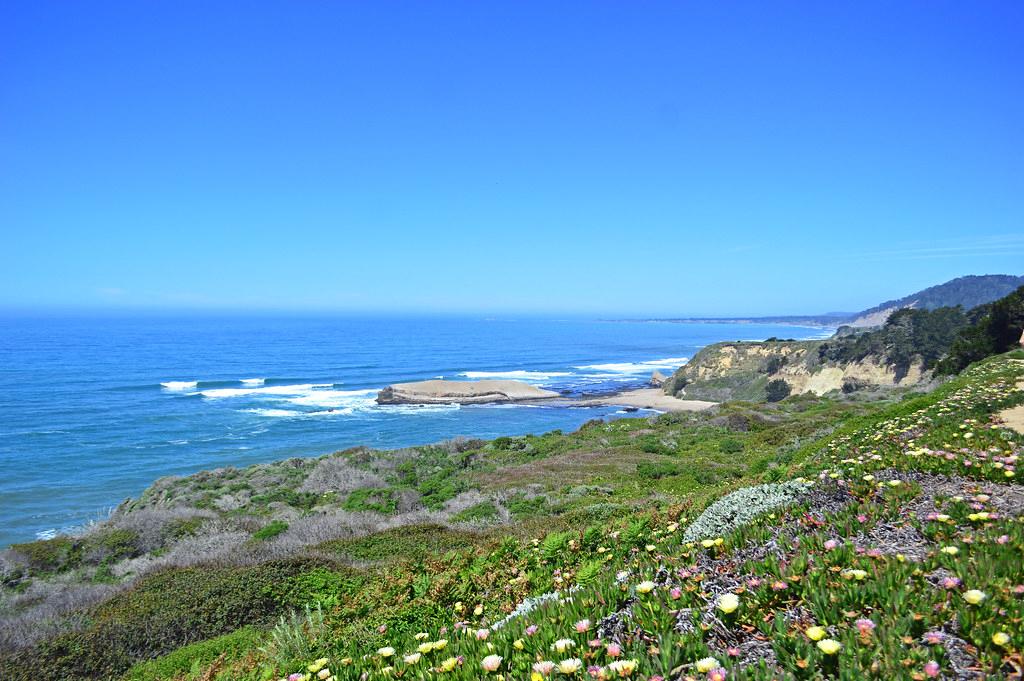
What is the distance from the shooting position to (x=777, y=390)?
6228 centimetres

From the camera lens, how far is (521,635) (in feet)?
12.3

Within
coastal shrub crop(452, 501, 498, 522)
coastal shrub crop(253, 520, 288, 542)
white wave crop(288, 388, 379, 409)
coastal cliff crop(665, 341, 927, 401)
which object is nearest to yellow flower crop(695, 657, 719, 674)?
coastal shrub crop(452, 501, 498, 522)

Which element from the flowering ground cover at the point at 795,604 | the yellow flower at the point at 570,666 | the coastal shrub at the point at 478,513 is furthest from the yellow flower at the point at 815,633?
the coastal shrub at the point at 478,513

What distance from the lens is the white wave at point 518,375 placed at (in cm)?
8769

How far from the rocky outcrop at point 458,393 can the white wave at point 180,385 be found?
23130 millimetres

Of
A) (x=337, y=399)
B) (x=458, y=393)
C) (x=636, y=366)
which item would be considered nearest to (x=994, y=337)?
(x=458, y=393)

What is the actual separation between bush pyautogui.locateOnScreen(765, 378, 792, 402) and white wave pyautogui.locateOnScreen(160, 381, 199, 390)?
219ft

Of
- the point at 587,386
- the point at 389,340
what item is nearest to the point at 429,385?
the point at 587,386

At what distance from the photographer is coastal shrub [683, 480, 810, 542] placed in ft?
18.9

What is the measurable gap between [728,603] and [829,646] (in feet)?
2.24

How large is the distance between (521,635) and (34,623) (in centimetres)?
871

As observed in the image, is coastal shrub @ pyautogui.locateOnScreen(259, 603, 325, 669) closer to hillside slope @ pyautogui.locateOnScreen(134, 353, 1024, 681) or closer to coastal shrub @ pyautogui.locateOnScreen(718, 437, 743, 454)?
hillside slope @ pyautogui.locateOnScreen(134, 353, 1024, 681)

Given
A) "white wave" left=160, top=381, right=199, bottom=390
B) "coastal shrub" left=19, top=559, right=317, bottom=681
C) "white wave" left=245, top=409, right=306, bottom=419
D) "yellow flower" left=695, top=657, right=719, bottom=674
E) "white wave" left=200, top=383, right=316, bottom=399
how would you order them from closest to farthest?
"yellow flower" left=695, top=657, right=719, bottom=674, "coastal shrub" left=19, top=559, right=317, bottom=681, "white wave" left=245, top=409, right=306, bottom=419, "white wave" left=200, top=383, right=316, bottom=399, "white wave" left=160, top=381, right=199, bottom=390

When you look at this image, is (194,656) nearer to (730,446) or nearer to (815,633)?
(815,633)
